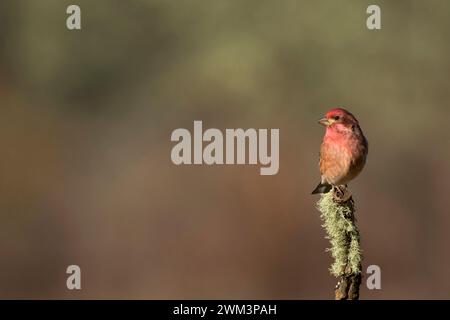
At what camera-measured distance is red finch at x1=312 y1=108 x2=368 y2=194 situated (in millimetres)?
5910

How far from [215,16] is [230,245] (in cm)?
460

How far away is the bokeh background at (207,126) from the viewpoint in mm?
12367

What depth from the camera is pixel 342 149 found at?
6.01 metres

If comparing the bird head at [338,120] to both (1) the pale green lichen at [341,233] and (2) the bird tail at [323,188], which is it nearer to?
(2) the bird tail at [323,188]

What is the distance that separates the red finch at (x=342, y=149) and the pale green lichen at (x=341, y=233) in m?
0.57

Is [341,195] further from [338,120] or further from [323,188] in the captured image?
[323,188]

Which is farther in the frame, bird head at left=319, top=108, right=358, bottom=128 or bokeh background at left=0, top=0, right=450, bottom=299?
bokeh background at left=0, top=0, right=450, bottom=299

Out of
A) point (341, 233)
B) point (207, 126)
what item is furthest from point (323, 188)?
point (207, 126)

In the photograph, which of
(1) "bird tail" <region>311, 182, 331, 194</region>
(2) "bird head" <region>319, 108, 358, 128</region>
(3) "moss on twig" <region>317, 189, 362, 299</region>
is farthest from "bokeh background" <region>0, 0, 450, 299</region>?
(3) "moss on twig" <region>317, 189, 362, 299</region>

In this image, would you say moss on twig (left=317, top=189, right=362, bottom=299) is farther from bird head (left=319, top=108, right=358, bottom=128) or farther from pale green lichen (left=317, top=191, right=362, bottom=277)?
bird head (left=319, top=108, right=358, bottom=128)

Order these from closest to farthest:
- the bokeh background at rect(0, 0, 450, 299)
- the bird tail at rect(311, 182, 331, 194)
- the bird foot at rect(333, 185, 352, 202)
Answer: the bird foot at rect(333, 185, 352, 202), the bird tail at rect(311, 182, 331, 194), the bokeh background at rect(0, 0, 450, 299)

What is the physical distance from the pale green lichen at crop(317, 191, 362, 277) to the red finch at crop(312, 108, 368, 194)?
1.86 feet

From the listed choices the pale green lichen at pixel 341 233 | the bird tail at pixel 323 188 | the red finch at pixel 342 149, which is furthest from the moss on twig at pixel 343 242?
the bird tail at pixel 323 188

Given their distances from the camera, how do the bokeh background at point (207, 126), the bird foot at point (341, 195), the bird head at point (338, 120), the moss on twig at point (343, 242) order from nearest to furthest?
the moss on twig at point (343, 242), the bird foot at point (341, 195), the bird head at point (338, 120), the bokeh background at point (207, 126)
